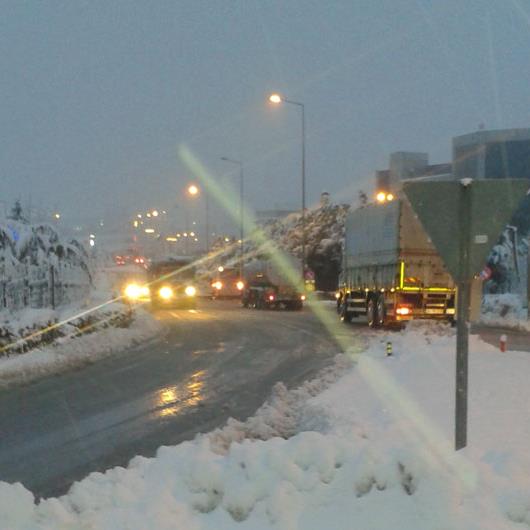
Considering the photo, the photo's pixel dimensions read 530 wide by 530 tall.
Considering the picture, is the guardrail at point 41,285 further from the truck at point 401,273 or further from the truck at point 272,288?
the truck at point 272,288

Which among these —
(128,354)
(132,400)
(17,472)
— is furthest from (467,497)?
(128,354)

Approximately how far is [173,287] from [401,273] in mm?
19735

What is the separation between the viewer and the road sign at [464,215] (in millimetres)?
5770

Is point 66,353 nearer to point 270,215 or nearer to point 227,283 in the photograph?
point 227,283

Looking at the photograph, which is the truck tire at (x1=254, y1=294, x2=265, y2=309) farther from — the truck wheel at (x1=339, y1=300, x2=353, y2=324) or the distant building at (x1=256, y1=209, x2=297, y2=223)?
the distant building at (x1=256, y1=209, x2=297, y2=223)

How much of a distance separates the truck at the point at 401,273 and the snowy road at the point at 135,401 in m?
4.35

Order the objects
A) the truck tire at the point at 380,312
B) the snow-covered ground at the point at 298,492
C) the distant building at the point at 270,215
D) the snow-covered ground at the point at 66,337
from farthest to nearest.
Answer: the distant building at the point at 270,215 → the truck tire at the point at 380,312 → the snow-covered ground at the point at 66,337 → the snow-covered ground at the point at 298,492

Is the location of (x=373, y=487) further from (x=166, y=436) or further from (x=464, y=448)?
(x=166, y=436)

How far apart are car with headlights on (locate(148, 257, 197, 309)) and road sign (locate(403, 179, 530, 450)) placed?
37.5m

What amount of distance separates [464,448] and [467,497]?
992 millimetres

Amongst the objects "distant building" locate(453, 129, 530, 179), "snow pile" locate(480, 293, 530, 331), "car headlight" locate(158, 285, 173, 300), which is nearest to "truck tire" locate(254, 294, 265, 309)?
"car headlight" locate(158, 285, 173, 300)

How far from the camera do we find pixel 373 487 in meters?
5.37

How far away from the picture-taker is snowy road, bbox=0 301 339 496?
8.78 m

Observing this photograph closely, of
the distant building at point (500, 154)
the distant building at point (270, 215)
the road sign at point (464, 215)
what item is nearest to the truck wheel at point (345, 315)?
the distant building at point (500, 154)
